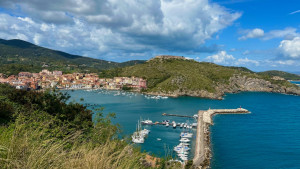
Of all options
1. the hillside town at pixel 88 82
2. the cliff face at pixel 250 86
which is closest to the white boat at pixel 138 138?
the hillside town at pixel 88 82

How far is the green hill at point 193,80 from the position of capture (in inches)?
2645

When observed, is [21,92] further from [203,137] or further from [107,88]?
[107,88]

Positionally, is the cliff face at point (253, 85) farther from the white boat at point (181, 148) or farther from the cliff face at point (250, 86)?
the white boat at point (181, 148)

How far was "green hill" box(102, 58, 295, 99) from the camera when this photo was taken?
67.2 metres

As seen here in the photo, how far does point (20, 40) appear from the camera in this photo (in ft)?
644

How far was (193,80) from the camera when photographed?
7119 centimetres

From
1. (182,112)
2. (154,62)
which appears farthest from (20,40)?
(182,112)

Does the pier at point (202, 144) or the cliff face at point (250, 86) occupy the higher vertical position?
the cliff face at point (250, 86)

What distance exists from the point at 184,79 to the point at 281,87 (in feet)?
150

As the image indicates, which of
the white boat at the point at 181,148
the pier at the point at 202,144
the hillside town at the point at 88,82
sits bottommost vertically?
the white boat at the point at 181,148

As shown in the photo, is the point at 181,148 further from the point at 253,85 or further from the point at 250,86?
the point at 253,85

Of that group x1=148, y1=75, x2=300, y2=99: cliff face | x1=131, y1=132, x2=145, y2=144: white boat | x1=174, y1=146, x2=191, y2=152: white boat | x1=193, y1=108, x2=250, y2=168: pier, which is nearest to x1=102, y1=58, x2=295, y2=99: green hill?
x1=148, y1=75, x2=300, y2=99: cliff face

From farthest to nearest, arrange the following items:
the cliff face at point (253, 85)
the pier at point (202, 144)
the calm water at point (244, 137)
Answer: the cliff face at point (253, 85), the calm water at point (244, 137), the pier at point (202, 144)

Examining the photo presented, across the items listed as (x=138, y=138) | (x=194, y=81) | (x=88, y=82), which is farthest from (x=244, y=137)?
(x=88, y=82)
